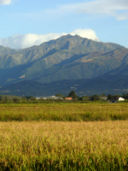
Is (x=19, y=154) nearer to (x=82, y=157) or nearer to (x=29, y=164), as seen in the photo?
(x=29, y=164)

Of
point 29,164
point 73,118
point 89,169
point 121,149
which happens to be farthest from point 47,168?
point 73,118

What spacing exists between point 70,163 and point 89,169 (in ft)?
2.32

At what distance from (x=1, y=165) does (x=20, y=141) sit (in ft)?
8.32

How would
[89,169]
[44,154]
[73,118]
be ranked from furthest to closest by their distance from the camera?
1. [73,118]
2. [44,154]
3. [89,169]

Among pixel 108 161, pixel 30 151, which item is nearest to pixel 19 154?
pixel 30 151

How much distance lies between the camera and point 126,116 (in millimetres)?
41156

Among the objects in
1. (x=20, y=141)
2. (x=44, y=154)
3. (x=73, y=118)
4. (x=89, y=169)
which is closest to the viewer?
(x=89, y=169)

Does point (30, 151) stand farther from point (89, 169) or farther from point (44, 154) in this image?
point (89, 169)

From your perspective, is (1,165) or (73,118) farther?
(73,118)

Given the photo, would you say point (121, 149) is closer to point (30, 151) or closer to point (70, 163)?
point (70, 163)

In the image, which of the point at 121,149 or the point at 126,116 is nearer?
the point at 121,149

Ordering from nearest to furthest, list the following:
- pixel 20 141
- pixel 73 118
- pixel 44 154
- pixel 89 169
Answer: pixel 89 169 → pixel 44 154 → pixel 20 141 → pixel 73 118

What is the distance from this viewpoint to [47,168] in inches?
514

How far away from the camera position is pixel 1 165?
43.9 ft
